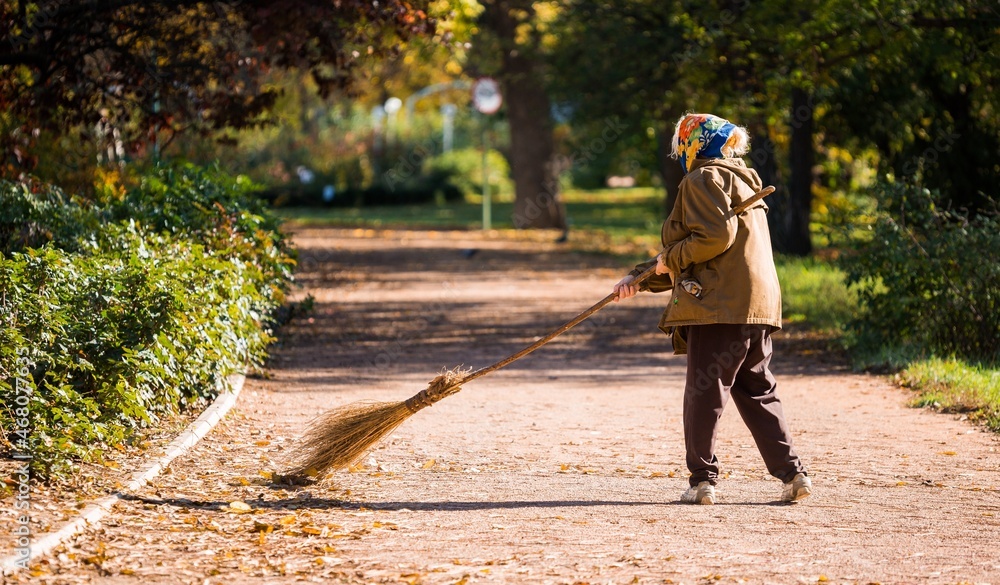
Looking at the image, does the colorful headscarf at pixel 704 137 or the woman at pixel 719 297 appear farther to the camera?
the colorful headscarf at pixel 704 137

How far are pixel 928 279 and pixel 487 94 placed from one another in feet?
53.5

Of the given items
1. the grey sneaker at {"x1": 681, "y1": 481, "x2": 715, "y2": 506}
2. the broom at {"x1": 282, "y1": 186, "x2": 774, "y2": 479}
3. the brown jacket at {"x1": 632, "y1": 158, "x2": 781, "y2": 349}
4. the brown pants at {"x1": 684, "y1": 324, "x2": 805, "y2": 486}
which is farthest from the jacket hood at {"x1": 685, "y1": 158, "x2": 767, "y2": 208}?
the grey sneaker at {"x1": 681, "y1": 481, "x2": 715, "y2": 506}

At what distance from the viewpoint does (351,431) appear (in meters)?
6.18

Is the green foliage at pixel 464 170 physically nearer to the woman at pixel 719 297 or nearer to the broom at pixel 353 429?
the broom at pixel 353 429

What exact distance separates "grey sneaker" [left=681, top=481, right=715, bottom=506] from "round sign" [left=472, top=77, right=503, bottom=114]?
1943 cm

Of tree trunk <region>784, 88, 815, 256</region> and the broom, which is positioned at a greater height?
tree trunk <region>784, 88, 815, 256</region>

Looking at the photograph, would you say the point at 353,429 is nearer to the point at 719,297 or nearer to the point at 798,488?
the point at 719,297

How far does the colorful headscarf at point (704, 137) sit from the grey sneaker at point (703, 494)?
1521mm

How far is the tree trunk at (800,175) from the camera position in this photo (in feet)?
58.4

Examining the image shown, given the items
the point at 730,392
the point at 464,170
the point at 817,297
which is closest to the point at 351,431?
the point at 730,392

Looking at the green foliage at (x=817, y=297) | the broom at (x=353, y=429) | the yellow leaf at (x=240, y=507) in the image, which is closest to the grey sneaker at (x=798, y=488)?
the broom at (x=353, y=429)

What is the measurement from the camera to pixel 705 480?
5723 mm

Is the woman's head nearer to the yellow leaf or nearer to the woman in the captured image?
the woman

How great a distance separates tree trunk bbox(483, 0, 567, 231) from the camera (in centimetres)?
2589
